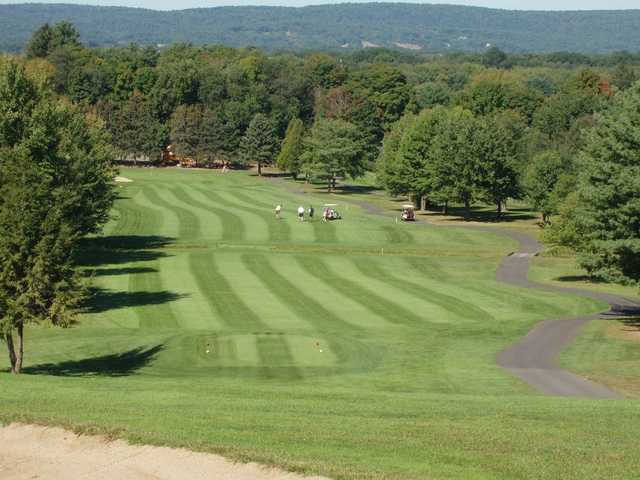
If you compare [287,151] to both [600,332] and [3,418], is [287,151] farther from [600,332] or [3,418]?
[3,418]

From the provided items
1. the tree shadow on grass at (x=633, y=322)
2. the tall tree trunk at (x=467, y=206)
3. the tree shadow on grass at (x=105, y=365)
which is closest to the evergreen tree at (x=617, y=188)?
the tree shadow on grass at (x=633, y=322)

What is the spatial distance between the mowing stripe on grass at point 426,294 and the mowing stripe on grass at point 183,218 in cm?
1776

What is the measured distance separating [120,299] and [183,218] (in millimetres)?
40605

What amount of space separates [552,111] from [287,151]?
39776 mm

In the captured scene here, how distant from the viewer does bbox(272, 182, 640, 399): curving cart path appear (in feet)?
115

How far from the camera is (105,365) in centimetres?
3753

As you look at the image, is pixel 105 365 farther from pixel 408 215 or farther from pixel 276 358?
pixel 408 215

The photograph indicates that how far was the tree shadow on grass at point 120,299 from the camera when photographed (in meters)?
50.7

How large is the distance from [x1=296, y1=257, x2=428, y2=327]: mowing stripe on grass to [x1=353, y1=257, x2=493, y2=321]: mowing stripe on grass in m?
2.12

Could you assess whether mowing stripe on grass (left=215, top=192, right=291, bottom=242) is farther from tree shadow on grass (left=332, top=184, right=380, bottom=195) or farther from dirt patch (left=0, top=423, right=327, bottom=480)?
dirt patch (left=0, top=423, right=327, bottom=480)

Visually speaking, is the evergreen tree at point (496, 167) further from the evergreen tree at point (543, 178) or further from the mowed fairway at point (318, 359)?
the mowed fairway at point (318, 359)

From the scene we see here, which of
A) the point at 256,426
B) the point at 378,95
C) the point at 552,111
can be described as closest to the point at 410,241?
the point at 256,426

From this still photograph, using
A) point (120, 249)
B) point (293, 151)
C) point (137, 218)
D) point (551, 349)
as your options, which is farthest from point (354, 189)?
point (551, 349)

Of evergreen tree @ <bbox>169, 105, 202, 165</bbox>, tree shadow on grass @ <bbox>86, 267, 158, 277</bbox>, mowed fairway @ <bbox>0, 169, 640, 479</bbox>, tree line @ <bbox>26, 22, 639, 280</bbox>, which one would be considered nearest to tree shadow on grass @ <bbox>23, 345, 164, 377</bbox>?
mowed fairway @ <bbox>0, 169, 640, 479</bbox>
